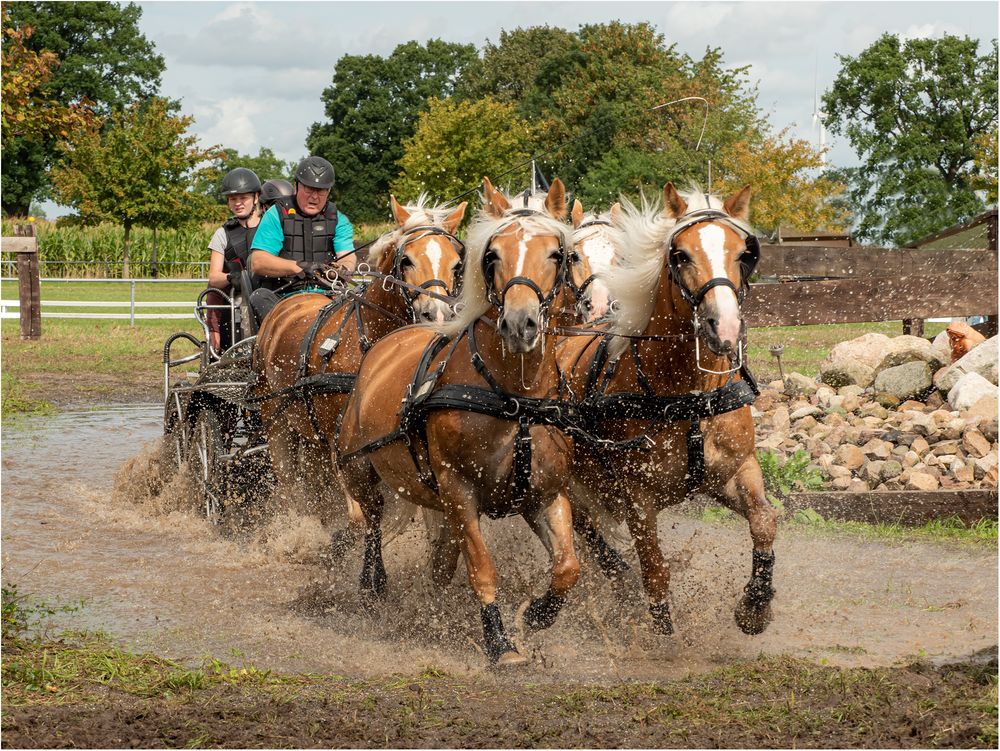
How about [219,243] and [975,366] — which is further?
[219,243]

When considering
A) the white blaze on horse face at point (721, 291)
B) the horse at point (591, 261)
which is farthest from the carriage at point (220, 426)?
the white blaze on horse face at point (721, 291)

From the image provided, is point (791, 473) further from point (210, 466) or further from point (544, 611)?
point (210, 466)

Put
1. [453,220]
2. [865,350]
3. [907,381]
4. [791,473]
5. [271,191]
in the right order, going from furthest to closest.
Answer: [865,350]
[907,381]
[271,191]
[791,473]
[453,220]

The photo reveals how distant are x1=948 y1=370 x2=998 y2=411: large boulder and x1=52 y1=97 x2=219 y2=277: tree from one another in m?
34.5

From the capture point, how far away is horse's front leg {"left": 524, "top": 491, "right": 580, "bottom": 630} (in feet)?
17.2

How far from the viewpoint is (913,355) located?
34.3 feet

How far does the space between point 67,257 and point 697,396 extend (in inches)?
1716

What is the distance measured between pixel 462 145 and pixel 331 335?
36.2 metres

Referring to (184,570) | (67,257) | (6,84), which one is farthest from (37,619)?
(67,257)

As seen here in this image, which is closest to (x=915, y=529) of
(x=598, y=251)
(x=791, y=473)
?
(x=791, y=473)

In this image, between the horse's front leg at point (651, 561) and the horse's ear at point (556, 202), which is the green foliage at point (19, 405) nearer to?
the horse's front leg at point (651, 561)

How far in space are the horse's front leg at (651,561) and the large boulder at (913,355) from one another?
18.1ft

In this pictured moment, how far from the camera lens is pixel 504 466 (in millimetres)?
5125

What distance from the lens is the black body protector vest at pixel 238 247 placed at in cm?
958
